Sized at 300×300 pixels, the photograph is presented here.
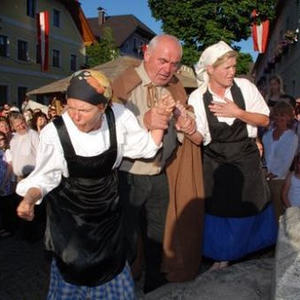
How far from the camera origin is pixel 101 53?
2731cm

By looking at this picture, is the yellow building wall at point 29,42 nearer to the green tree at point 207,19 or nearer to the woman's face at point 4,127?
the green tree at point 207,19

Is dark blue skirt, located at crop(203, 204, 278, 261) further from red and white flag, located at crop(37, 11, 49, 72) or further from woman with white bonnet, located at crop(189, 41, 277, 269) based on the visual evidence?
red and white flag, located at crop(37, 11, 49, 72)

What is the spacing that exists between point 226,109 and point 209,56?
446 millimetres

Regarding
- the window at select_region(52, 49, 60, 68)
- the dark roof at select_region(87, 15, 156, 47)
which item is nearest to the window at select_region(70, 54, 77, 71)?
the window at select_region(52, 49, 60, 68)

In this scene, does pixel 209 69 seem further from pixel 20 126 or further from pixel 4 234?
pixel 4 234

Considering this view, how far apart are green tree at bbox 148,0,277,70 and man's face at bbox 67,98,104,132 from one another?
1916 centimetres

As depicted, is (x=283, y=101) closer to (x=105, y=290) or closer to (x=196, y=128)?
(x=196, y=128)

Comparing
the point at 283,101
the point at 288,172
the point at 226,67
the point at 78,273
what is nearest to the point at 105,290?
the point at 78,273

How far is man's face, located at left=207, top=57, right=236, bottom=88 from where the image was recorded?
3.60 m

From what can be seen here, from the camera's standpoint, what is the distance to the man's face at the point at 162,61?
3178 mm

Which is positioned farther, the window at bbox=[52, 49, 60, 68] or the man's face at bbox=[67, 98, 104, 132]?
the window at bbox=[52, 49, 60, 68]

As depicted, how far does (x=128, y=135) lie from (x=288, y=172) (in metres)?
2.63

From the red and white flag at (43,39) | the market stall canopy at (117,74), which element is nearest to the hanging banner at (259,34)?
the red and white flag at (43,39)

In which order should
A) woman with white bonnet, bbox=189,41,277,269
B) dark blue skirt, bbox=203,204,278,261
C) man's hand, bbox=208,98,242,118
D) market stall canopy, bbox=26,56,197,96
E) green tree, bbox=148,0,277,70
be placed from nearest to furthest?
1. man's hand, bbox=208,98,242,118
2. woman with white bonnet, bbox=189,41,277,269
3. dark blue skirt, bbox=203,204,278,261
4. market stall canopy, bbox=26,56,197,96
5. green tree, bbox=148,0,277,70
